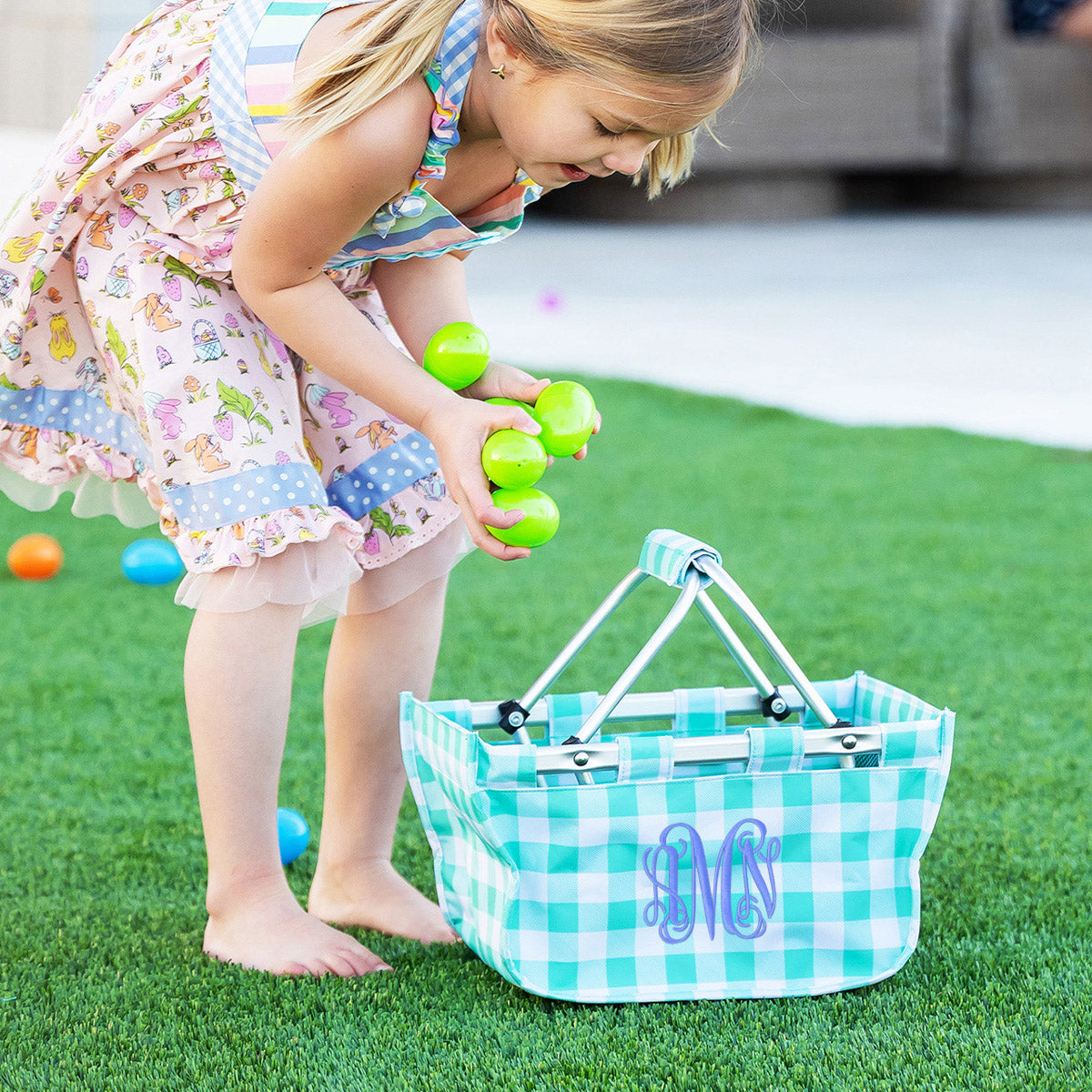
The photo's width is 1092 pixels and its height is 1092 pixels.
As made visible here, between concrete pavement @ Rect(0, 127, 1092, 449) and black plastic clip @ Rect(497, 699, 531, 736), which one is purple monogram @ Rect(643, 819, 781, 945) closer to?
black plastic clip @ Rect(497, 699, 531, 736)

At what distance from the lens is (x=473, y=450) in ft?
3.37

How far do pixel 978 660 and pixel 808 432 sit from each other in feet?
5.25

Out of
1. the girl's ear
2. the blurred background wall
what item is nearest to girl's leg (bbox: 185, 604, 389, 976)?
the girl's ear

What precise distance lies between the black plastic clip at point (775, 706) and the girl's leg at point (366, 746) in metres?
0.33

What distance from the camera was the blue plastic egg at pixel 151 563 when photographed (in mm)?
2328

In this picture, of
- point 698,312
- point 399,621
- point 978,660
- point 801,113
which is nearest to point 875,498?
point 978,660

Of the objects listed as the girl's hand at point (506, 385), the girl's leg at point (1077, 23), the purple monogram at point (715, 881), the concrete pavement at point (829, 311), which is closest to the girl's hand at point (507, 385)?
the girl's hand at point (506, 385)

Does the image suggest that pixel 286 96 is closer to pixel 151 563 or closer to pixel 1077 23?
pixel 151 563

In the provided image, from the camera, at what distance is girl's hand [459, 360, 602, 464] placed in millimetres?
1188

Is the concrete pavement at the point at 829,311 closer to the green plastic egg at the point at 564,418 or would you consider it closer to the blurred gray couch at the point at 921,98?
the blurred gray couch at the point at 921,98

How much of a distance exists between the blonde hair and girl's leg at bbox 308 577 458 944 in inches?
18.6

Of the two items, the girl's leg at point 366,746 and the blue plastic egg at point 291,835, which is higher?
the girl's leg at point 366,746

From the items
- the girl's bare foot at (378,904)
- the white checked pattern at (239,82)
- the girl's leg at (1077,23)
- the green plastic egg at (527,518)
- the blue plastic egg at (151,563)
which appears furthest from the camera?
the girl's leg at (1077,23)

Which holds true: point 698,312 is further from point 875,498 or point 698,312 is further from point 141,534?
point 141,534
